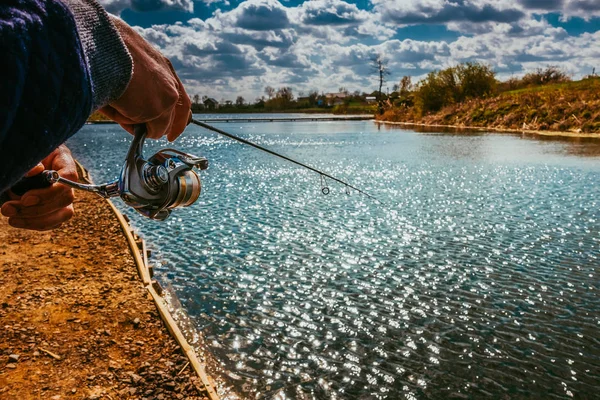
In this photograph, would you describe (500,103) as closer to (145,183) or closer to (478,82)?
(478,82)

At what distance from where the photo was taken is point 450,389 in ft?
20.2

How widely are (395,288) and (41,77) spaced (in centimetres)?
907

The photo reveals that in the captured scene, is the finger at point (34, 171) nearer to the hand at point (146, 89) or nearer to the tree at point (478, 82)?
the hand at point (146, 89)

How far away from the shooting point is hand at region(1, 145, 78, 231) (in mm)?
2012

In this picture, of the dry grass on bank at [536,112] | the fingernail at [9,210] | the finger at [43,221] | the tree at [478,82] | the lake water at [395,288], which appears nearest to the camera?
the fingernail at [9,210]

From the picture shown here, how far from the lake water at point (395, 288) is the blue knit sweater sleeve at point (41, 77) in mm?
5646

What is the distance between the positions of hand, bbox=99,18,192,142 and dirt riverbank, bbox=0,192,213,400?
4485 millimetres

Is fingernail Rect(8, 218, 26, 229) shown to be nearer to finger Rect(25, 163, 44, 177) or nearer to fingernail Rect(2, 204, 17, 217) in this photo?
fingernail Rect(2, 204, 17, 217)

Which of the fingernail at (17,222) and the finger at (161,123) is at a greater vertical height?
the finger at (161,123)

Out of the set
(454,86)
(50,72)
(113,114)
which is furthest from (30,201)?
(454,86)

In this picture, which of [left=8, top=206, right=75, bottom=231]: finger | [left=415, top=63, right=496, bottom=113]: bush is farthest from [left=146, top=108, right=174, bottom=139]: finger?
[left=415, top=63, right=496, bottom=113]: bush

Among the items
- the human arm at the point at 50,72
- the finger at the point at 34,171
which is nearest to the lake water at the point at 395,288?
the finger at the point at 34,171

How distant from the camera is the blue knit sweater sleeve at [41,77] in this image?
0.87 metres

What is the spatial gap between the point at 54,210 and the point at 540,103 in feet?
216
